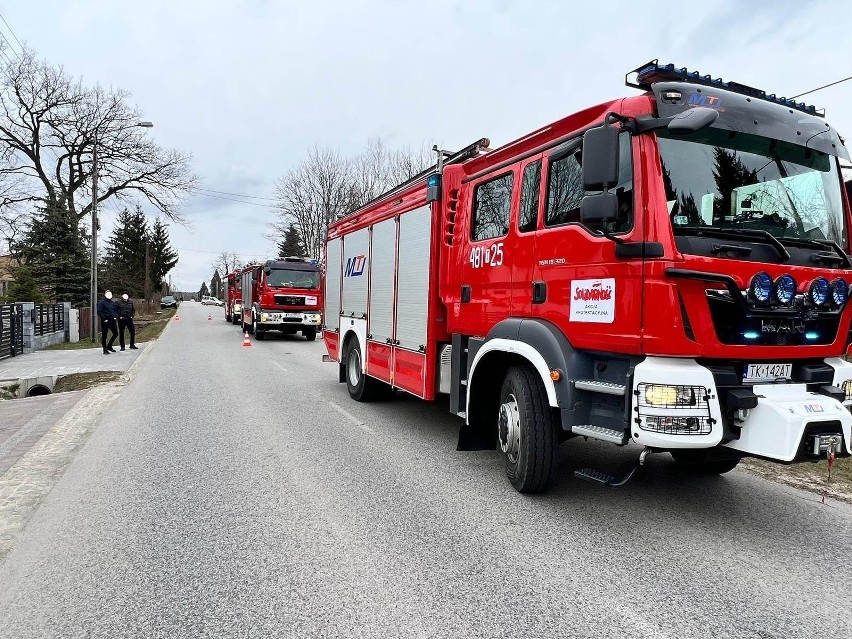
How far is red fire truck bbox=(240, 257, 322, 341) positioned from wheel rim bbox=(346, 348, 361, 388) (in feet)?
39.3

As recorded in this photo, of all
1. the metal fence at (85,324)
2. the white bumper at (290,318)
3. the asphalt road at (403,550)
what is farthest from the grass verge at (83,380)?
the metal fence at (85,324)

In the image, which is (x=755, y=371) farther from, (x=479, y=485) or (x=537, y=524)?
(x=479, y=485)

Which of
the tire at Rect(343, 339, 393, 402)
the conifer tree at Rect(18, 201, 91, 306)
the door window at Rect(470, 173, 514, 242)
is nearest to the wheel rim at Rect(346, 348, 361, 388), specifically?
the tire at Rect(343, 339, 393, 402)

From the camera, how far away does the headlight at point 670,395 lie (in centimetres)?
343

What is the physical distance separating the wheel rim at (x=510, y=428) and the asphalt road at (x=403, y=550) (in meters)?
0.33

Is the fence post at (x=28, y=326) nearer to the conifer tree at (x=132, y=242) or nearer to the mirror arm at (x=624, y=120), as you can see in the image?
the mirror arm at (x=624, y=120)

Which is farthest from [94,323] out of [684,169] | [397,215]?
[684,169]

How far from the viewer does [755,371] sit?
3.71 m

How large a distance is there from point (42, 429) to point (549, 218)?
6455 millimetres

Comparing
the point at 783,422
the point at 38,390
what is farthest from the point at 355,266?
the point at 38,390

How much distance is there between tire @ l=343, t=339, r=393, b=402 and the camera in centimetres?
848

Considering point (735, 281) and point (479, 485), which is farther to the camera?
point (479, 485)

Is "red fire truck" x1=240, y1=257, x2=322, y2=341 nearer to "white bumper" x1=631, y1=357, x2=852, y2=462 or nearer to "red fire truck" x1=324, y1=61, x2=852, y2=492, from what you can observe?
"red fire truck" x1=324, y1=61, x2=852, y2=492

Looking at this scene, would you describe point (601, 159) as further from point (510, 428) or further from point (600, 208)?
point (510, 428)
